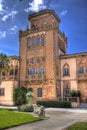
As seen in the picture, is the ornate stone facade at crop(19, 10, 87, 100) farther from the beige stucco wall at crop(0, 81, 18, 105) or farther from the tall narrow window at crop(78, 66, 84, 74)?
the beige stucco wall at crop(0, 81, 18, 105)

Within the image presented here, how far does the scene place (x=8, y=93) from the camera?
43094mm

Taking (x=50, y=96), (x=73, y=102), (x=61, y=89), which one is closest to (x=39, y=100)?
(x=50, y=96)

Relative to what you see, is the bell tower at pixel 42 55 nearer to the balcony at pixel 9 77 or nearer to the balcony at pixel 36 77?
the balcony at pixel 36 77

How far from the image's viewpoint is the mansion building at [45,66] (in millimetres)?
40750

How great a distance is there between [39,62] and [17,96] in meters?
8.47

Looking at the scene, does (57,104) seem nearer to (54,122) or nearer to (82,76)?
(82,76)

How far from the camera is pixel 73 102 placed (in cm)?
3591

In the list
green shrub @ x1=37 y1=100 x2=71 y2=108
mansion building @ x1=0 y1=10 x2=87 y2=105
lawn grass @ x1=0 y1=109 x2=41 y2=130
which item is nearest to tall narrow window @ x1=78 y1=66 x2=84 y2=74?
mansion building @ x1=0 y1=10 x2=87 y2=105

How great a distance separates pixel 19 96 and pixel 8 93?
2.99 m

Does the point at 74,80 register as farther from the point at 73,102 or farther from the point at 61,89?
the point at 73,102

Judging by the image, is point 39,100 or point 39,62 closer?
point 39,100

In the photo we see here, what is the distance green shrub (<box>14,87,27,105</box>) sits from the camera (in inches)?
1624

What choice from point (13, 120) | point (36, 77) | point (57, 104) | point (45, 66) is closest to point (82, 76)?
point (45, 66)

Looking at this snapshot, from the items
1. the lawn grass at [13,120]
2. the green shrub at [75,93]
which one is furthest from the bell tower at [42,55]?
the lawn grass at [13,120]
